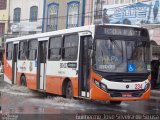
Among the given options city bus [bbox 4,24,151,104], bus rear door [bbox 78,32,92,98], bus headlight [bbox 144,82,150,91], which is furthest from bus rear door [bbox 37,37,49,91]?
Result: bus headlight [bbox 144,82,150,91]

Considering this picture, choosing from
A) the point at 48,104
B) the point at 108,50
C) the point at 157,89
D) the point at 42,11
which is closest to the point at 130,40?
the point at 108,50

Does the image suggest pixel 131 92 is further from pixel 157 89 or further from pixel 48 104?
pixel 157 89

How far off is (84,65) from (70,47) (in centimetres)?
137

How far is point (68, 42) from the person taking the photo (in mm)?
17594

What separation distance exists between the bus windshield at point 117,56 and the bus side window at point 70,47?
1602mm

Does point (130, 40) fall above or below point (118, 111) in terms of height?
above

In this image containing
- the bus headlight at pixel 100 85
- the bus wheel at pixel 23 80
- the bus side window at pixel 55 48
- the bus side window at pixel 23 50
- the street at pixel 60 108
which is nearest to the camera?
the street at pixel 60 108

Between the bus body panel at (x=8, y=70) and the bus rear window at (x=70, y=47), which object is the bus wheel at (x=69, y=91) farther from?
the bus body panel at (x=8, y=70)

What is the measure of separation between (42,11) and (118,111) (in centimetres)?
2921

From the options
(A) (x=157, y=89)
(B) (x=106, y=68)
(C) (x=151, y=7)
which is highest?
(C) (x=151, y=7)

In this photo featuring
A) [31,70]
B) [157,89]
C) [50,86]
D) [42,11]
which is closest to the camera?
[50,86]

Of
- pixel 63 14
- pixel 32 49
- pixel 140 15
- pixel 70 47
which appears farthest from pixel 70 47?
pixel 63 14

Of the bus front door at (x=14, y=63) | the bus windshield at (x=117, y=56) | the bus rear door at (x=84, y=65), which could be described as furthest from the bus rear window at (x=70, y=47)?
the bus front door at (x=14, y=63)

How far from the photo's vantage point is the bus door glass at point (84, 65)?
15.8 m
